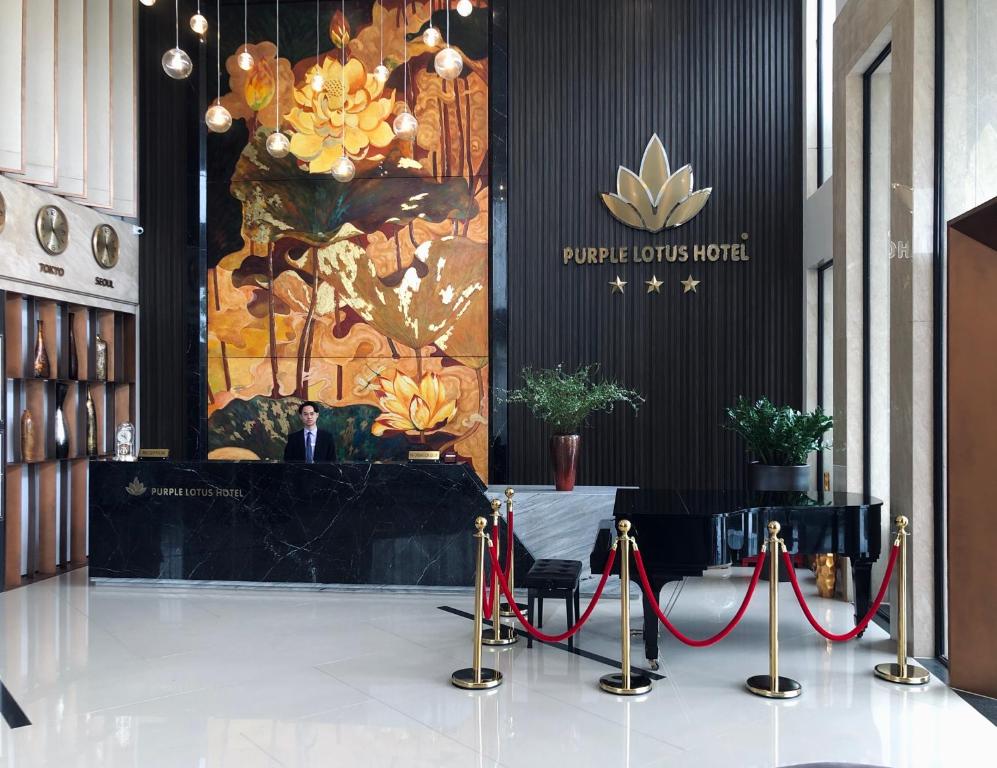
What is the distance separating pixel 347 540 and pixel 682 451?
385 centimetres

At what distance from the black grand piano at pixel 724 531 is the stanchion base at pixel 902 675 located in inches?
28.0

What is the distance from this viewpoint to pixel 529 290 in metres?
9.80

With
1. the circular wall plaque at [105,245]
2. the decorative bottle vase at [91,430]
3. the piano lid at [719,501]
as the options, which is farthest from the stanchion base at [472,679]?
the circular wall plaque at [105,245]

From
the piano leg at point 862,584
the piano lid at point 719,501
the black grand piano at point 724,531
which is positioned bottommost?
the piano leg at point 862,584

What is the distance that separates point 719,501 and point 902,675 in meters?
1.49

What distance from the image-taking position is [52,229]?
857cm

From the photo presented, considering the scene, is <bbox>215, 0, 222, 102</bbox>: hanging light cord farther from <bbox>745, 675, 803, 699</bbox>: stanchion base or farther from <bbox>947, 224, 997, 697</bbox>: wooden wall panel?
<bbox>745, 675, 803, 699</bbox>: stanchion base

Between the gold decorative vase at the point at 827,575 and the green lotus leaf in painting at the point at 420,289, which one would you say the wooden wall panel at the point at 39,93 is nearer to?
the green lotus leaf in painting at the point at 420,289

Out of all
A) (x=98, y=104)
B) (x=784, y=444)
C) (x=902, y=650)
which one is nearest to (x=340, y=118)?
(x=98, y=104)

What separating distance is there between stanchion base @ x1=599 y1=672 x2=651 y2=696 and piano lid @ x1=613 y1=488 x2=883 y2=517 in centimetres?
96

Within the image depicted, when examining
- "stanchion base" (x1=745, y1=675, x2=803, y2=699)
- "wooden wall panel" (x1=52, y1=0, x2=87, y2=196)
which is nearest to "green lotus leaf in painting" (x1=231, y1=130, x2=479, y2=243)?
"wooden wall panel" (x1=52, y1=0, x2=87, y2=196)

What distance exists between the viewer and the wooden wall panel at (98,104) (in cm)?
918

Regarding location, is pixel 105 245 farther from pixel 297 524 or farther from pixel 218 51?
pixel 297 524

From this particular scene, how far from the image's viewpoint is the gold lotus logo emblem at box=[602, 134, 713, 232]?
375 inches
